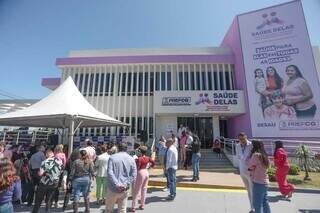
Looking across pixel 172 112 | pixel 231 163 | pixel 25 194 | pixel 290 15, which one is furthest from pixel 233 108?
pixel 25 194

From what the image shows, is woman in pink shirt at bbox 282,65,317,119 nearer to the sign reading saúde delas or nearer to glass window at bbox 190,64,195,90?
the sign reading saúde delas

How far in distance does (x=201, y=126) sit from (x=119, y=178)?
16.3m

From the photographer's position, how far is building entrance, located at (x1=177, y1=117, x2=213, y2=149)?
66.0ft

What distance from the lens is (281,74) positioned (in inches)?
703

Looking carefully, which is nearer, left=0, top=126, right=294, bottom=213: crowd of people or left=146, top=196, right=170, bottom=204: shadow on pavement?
left=0, top=126, right=294, bottom=213: crowd of people

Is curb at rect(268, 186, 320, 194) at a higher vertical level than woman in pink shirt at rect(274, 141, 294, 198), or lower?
lower

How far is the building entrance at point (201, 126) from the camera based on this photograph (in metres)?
20.1

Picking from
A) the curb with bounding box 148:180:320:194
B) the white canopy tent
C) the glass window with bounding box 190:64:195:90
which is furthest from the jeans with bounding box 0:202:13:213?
the glass window with bounding box 190:64:195:90

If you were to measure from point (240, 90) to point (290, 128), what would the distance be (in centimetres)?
444

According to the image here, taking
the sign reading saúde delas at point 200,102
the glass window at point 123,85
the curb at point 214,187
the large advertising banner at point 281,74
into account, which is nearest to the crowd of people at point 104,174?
the curb at point 214,187

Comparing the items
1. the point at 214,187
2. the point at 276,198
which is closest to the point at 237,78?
the point at 214,187

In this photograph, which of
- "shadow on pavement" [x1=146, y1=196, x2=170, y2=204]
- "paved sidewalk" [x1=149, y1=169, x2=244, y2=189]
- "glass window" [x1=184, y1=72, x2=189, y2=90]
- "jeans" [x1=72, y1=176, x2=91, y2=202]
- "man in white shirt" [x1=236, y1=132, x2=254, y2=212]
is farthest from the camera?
"glass window" [x1=184, y1=72, x2=189, y2=90]

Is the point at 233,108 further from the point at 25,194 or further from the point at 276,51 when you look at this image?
the point at 25,194

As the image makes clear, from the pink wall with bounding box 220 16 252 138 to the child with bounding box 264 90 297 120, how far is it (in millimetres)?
1505
